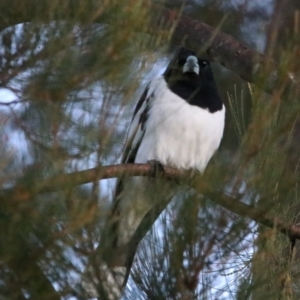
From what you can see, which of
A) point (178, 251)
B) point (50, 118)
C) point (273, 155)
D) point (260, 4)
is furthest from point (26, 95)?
point (260, 4)

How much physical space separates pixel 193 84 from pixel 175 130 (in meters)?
0.16

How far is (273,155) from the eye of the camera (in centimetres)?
132

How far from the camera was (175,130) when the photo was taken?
87.8 inches

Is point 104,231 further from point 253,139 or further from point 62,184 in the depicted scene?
point 253,139

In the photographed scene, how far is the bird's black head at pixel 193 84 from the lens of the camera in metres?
2.21

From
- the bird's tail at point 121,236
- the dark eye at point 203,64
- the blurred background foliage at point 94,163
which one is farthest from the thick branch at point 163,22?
the bird's tail at point 121,236

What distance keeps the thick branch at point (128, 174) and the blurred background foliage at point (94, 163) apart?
1 cm

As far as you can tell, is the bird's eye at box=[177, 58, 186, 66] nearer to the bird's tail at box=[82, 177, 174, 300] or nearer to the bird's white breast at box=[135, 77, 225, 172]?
the bird's white breast at box=[135, 77, 225, 172]

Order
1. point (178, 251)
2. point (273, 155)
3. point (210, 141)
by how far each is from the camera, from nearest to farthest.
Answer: point (178, 251) → point (273, 155) → point (210, 141)

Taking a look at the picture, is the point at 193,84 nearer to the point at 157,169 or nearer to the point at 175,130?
the point at 175,130

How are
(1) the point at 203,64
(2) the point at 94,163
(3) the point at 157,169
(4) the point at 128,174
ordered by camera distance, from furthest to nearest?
(1) the point at 203,64, (3) the point at 157,169, (4) the point at 128,174, (2) the point at 94,163

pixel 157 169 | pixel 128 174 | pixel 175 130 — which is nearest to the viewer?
pixel 128 174

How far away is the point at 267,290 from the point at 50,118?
44 centimetres

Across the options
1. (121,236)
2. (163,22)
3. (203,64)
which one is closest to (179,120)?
(203,64)
